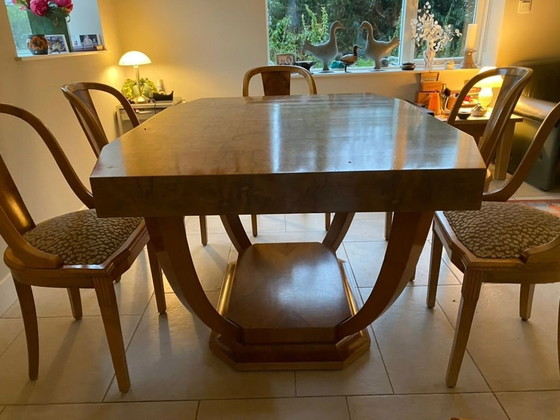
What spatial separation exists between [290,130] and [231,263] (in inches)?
36.6

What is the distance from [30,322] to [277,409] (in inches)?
32.7

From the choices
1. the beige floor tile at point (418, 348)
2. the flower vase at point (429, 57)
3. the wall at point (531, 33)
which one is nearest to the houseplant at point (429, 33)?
the flower vase at point (429, 57)

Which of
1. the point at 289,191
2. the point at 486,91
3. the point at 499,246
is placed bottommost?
the point at 499,246

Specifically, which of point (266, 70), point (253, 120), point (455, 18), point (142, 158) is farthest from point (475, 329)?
point (455, 18)

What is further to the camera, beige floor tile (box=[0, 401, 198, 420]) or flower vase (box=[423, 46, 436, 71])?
flower vase (box=[423, 46, 436, 71])

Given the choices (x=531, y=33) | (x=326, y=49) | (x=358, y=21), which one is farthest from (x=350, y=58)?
(x=531, y=33)

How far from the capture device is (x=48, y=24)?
8.21ft

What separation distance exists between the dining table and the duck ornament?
5.65 feet

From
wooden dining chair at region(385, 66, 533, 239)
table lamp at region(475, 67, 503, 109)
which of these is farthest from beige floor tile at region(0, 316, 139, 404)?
table lamp at region(475, 67, 503, 109)

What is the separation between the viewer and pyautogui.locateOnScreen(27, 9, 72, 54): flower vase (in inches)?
96.3

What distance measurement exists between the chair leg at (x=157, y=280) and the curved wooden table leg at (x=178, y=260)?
0.40 metres

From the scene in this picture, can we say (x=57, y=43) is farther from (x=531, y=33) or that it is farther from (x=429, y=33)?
(x=531, y=33)

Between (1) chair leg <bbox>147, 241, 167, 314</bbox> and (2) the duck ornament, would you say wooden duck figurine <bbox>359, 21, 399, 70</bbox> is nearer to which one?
(2) the duck ornament

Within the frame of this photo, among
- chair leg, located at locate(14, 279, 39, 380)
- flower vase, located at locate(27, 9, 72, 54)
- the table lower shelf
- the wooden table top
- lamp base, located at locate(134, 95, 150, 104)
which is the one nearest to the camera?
the wooden table top
